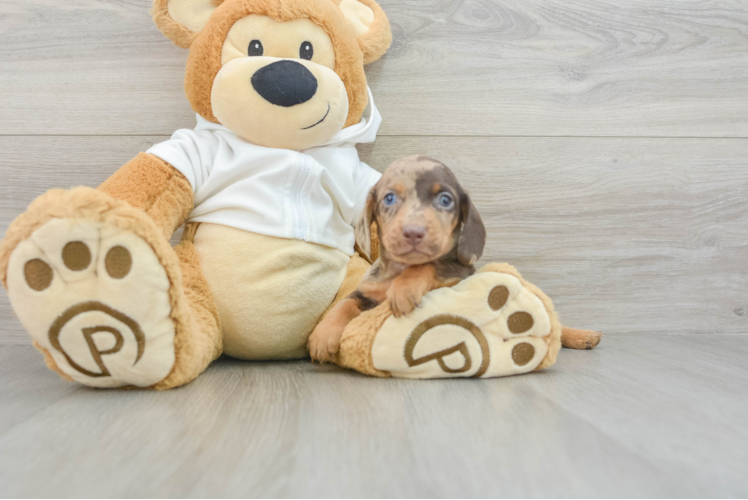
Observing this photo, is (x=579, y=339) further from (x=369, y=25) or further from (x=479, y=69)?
(x=369, y=25)

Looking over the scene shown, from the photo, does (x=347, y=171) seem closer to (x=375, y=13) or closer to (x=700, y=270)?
(x=375, y=13)

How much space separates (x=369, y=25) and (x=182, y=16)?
359 mm

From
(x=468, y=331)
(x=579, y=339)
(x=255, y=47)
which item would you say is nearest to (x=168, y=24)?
(x=255, y=47)

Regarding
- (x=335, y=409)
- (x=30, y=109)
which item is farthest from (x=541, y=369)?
(x=30, y=109)

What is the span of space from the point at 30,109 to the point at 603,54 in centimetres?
128

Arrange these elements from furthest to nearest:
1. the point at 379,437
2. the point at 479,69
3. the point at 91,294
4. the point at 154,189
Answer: the point at 479,69
the point at 154,189
the point at 91,294
the point at 379,437

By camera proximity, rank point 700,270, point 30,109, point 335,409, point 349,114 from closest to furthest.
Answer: point 335,409
point 349,114
point 30,109
point 700,270

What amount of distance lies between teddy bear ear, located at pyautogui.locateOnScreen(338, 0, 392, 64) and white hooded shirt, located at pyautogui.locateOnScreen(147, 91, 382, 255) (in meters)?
0.19

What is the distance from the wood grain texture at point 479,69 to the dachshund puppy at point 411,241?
1.28 ft

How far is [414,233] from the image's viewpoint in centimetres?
76

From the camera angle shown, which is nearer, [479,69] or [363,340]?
[363,340]

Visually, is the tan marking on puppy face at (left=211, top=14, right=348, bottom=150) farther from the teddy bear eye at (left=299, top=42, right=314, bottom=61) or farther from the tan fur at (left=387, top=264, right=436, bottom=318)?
the tan fur at (left=387, top=264, right=436, bottom=318)

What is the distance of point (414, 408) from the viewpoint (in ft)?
2.22

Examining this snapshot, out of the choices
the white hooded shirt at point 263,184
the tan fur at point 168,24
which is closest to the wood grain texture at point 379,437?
the white hooded shirt at point 263,184
